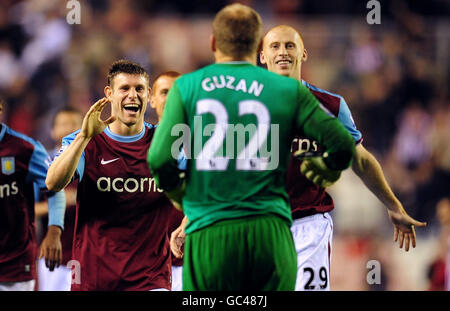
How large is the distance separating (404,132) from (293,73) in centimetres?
639

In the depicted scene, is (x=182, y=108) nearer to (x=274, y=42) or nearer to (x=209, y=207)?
(x=209, y=207)

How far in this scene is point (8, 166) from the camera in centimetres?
602

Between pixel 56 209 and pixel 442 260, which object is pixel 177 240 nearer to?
pixel 56 209

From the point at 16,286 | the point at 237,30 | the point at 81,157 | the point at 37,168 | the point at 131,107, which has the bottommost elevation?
the point at 16,286

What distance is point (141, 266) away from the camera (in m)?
5.23

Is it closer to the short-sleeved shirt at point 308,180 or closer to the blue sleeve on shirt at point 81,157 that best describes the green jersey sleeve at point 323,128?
the short-sleeved shirt at point 308,180

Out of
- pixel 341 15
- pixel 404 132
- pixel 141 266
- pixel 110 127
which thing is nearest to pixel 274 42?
pixel 110 127

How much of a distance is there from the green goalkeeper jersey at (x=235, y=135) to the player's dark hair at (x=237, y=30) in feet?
0.29

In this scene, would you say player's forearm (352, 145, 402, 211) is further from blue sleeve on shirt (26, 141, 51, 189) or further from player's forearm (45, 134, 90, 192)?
blue sleeve on shirt (26, 141, 51, 189)

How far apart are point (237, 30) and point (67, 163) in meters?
1.54

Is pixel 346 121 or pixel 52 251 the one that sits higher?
pixel 346 121

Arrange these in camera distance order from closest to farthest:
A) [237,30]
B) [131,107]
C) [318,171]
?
[237,30] → [318,171] → [131,107]
